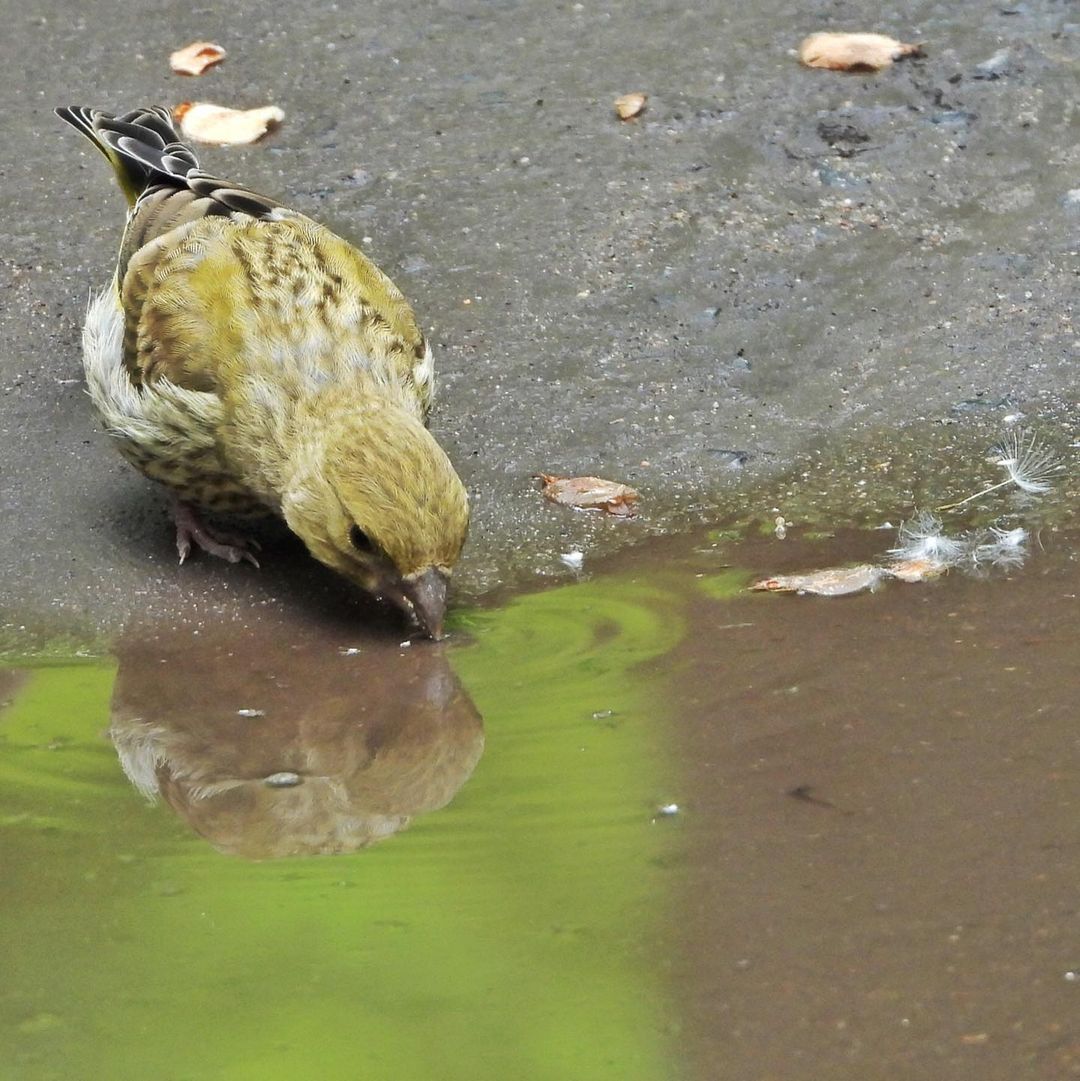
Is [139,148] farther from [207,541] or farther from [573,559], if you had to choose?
[573,559]

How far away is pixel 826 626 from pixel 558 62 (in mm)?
3831

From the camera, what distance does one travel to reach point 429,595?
442 centimetres

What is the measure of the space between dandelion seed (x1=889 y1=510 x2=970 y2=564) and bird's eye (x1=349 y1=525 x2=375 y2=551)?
1412mm

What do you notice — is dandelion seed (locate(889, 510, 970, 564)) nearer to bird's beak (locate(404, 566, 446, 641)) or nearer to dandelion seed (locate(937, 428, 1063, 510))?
dandelion seed (locate(937, 428, 1063, 510))

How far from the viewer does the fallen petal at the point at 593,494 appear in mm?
Answer: 5191

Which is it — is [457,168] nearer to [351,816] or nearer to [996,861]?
[351,816]

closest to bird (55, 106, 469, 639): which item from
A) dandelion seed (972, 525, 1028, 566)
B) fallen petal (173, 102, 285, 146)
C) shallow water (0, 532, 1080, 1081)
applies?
shallow water (0, 532, 1080, 1081)

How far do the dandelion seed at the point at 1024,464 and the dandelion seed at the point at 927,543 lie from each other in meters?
0.15

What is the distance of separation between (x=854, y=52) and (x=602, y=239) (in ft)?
4.98

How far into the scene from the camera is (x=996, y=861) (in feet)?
10.6

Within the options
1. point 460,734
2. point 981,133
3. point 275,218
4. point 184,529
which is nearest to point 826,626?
point 460,734

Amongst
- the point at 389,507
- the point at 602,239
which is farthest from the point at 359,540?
the point at 602,239

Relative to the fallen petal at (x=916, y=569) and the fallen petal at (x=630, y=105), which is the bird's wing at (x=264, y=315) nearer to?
the fallen petal at (x=916, y=569)

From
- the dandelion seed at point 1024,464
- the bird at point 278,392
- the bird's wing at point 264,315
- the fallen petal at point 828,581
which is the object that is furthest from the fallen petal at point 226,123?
the fallen petal at point 828,581
